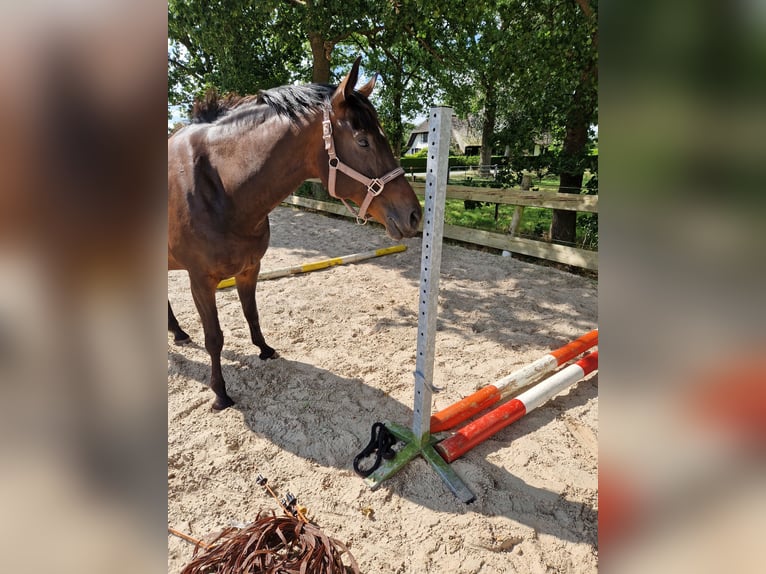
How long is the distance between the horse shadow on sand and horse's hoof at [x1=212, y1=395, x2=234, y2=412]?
0.07 m

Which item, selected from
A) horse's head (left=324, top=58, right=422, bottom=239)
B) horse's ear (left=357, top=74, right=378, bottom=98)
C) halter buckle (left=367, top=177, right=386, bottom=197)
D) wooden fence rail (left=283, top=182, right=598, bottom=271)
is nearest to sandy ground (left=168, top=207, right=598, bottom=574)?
wooden fence rail (left=283, top=182, right=598, bottom=271)

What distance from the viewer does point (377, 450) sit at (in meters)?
2.24

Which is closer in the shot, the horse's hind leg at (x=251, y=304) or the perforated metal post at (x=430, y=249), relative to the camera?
the perforated metal post at (x=430, y=249)

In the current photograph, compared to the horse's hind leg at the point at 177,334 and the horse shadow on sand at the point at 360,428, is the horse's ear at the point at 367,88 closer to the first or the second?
the horse shadow on sand at the point at 360,428

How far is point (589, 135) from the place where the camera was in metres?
6.46

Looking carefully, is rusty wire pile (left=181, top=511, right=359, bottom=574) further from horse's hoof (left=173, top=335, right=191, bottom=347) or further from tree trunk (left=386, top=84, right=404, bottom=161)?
tree trunk (left=386, top=84, right=404, bottom=161)

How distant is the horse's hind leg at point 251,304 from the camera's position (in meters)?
3.06

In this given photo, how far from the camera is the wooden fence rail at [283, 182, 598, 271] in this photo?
5.35m

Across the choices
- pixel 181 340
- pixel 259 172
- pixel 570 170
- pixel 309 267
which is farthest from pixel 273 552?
pixel 570 170

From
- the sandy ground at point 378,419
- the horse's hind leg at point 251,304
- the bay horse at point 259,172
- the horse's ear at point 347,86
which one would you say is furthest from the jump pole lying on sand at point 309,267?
the horse's ear at point 347,86

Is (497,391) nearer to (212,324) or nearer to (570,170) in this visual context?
(212,324)

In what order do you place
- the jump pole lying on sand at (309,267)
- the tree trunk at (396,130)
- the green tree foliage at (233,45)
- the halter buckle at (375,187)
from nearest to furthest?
the halter buckle at (375,187), the jump pole lying on sand at (309,267), the green tree foliage at (233,45), the tree trunk at (396,130)

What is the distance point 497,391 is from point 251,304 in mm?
1978
